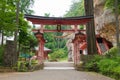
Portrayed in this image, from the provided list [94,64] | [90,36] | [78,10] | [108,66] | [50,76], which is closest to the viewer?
[50,76]

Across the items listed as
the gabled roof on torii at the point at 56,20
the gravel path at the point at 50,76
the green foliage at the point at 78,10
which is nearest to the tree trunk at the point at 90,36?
the gabled roof on torii at the point at 56,20

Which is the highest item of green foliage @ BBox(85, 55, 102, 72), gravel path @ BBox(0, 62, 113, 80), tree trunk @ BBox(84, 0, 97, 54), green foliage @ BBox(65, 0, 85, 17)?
green foliage @ BBox(65, 0, 85, 17)

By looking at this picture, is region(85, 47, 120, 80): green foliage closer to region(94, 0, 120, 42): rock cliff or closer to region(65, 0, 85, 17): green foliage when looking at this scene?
region(94, 0, 120, 42): rock cliff

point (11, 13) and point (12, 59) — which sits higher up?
point (11, 13)

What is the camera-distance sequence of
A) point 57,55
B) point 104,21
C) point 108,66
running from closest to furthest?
point 108,66 < point 104,21 < point 57,55

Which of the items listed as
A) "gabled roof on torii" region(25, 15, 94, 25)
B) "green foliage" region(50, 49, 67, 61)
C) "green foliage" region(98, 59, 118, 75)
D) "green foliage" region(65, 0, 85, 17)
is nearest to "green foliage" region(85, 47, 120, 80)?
"green foliage" region(98, 59, 118, 75)

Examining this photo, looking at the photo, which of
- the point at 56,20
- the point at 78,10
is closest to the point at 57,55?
the point at 78,10

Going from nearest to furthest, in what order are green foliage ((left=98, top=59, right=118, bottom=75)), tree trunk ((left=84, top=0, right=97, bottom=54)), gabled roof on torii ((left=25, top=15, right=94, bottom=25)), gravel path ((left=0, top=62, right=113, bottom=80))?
gravel path ((left=0, top=62, right=113, bottom=80))
green foliage ((left=98, top=59, right=118, bottom=75))
tree trunk ((left=84, top=0, right=97, bottom=54))
gabled roof on torii ((left=25, top=15, right=94, bottom=25))

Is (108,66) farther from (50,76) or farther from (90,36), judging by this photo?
(90,36)

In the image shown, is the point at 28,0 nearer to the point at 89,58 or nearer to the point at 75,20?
the point at 75,20

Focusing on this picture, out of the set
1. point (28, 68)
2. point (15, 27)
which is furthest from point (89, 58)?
point (15, 27)

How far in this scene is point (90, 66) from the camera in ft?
53.2

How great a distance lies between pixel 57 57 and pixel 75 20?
1014 inches

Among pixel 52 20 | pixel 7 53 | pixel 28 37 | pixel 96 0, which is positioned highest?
pixel 96 0
